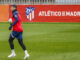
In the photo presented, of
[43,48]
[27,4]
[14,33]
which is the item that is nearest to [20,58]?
[14,33]

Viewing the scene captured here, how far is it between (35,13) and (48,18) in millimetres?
1372

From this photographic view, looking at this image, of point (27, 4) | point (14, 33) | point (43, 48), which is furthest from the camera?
point (27, 4)

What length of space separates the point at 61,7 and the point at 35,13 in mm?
2676

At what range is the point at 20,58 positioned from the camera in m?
9.87

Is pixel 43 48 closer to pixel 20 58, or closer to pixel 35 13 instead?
pixel 20 58

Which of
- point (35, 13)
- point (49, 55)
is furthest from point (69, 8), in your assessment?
point (49, 55)

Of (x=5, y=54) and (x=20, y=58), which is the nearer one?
(x=20, y=58)

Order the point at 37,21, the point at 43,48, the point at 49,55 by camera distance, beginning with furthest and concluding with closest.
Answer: the point at 37,21
the point at 43,48
the point at 49,55

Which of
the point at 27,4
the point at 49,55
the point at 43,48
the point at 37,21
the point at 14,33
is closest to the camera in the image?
the point at 14,33

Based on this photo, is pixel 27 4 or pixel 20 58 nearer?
pixel 20 58

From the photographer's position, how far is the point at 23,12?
30328mm

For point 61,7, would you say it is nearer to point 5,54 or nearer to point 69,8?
point 69,8

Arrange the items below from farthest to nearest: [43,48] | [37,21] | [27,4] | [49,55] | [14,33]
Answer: [27,4] → [37,21] → [43,48] → [49,55] → [14,33]

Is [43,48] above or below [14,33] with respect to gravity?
below
